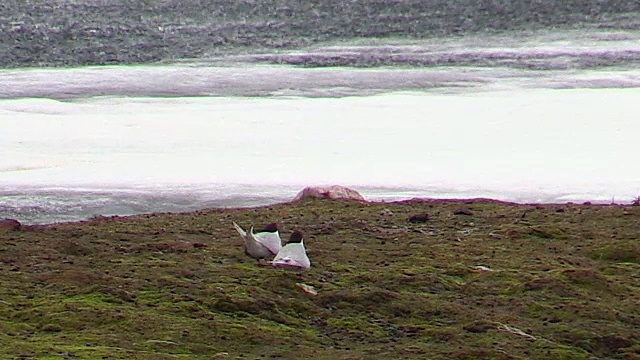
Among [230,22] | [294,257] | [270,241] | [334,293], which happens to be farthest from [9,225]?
[230,22]

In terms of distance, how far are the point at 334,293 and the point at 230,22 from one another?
1986 centimetres

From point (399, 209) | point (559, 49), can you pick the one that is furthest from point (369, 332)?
point (559, 49)

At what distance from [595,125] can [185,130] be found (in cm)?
472

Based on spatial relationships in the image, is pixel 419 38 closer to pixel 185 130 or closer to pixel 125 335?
pixel 185 130

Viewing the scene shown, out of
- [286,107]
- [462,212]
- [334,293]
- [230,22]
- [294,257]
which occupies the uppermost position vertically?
[230,22]

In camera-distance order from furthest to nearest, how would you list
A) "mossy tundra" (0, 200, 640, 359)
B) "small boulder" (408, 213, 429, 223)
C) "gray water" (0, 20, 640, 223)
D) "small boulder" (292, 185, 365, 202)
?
1. "gray water" (0, 20, 640, 223)
2. "small boulder" (292, 185, 365, 202)
3. "small boulder" (408, 213, 429, 223)
4. "mossy tundra" (0, 200, 640, 359)

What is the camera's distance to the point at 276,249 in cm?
642

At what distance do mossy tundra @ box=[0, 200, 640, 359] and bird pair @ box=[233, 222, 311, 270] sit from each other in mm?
71

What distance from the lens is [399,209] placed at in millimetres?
8578

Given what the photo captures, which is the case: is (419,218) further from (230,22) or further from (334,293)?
(230,22)

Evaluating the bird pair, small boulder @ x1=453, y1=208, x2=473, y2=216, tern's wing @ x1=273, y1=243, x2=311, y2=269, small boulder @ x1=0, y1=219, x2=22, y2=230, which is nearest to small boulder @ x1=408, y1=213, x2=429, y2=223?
small boulder @ x1=453, y1=208, x2=473, y2=216

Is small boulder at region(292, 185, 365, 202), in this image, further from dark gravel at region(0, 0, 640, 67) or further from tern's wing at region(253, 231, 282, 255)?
dark gravel at region(0, 0, 640, 67)

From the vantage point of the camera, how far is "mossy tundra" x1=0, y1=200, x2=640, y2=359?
498 cm

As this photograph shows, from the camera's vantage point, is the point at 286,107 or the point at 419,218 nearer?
the point at 419,218
